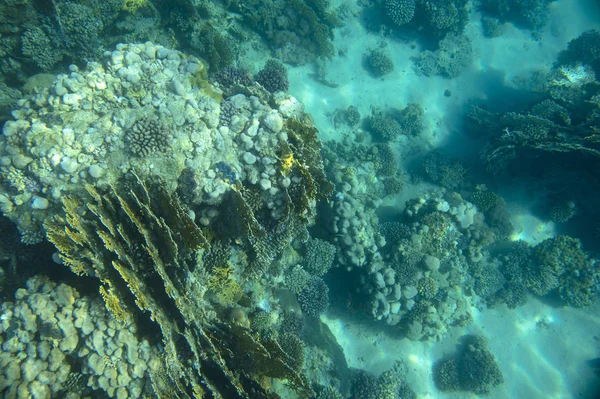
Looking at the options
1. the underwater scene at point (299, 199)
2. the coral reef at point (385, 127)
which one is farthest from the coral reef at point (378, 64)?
the coral reef at point (385, 127)

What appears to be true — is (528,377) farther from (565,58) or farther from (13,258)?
(565,58)

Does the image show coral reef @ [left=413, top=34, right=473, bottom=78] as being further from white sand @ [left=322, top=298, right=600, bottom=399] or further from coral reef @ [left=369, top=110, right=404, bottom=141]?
white sand @ [left=322, top=298, right=600, bottom=399]

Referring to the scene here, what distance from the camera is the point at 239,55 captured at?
1093cm

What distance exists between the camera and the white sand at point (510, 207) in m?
9.76

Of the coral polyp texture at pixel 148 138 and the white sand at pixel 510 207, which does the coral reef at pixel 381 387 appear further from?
the coral polyp texture at pixel 148 138

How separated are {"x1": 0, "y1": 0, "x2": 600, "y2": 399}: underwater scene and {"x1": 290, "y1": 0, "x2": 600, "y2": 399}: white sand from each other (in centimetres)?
8

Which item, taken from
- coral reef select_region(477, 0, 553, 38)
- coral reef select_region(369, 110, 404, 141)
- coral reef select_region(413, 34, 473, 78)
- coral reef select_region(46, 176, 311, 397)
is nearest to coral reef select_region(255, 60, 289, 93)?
coral reef select_region(46, 176, 311, 397)

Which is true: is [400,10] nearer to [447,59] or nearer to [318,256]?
[447,59]

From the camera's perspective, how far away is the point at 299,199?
6.04m

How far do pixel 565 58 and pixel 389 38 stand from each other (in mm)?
9619

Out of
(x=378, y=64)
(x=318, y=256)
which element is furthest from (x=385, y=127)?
(x=318, y=256)

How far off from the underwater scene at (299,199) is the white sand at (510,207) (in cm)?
8

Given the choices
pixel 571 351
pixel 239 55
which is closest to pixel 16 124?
pixel 239 55

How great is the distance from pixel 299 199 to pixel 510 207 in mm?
10691
